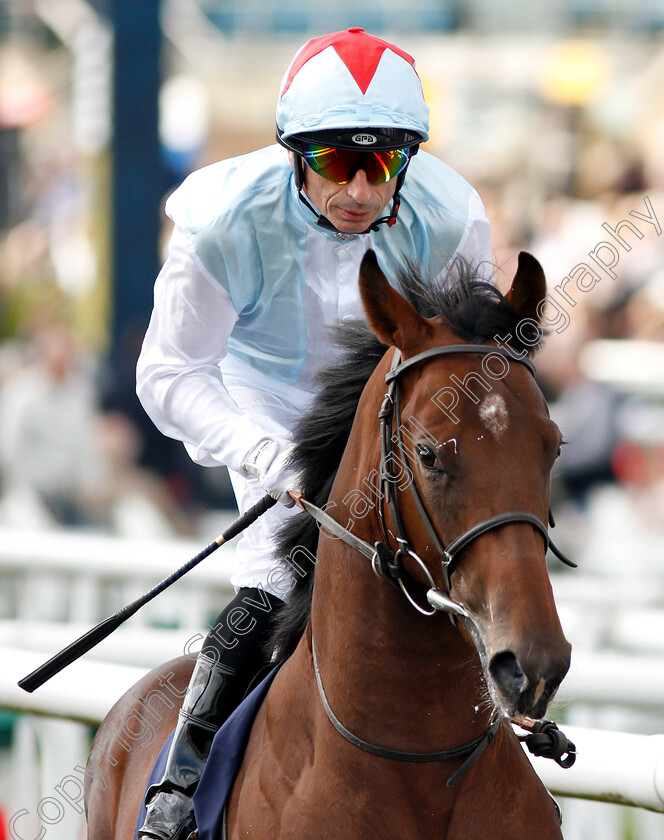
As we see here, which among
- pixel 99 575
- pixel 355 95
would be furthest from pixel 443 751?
pixel 99 575

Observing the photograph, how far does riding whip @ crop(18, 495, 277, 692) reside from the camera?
2.56 metres

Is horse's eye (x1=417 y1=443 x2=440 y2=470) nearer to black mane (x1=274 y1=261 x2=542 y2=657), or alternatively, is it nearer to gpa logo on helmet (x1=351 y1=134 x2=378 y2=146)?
black mane (x1=274 y1=261 x2=542 y2=657)

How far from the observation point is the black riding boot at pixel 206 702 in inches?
99.0

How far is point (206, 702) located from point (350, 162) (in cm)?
122

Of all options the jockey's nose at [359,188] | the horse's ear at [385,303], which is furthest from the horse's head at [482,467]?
the jockey's nose at [359,188]

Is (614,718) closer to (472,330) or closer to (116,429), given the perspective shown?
(472,330)

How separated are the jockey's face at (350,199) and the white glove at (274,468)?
0.50 metres

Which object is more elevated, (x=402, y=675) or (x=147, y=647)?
(x=402, y=675)

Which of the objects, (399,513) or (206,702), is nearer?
(399,513)

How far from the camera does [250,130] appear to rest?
420 inches

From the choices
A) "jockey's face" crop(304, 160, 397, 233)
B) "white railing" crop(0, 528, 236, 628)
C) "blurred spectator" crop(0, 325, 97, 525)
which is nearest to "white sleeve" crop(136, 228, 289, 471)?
"jockey's face" crop(304, 160, 397, 233)

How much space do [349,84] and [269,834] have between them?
59.5 inches

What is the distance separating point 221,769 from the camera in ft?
7.88

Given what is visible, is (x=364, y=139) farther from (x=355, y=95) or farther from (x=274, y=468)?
(x=274, y=468)
